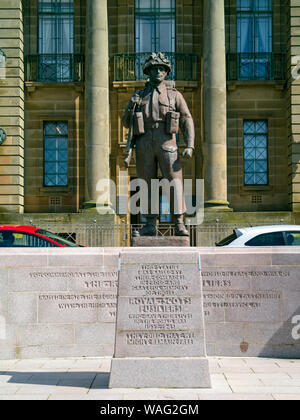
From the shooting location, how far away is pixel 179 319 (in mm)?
7707

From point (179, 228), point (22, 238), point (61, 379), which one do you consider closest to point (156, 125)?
point (179, 228)

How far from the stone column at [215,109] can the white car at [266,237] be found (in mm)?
10125

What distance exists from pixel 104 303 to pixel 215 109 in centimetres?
1518

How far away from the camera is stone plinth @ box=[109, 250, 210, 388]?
7.54 meters

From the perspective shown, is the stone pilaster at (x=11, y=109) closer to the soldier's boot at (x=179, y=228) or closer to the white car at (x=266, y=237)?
the white car at (x=266, y=237)

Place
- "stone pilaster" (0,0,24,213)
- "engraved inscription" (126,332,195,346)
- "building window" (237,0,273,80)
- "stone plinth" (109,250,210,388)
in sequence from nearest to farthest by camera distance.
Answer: "stone plinth" (109,250,210,388)
"engraved inscription" (126,332,195,346)
"stone pilaster" (0,0,24,213)
"building window" (237,0,273,80)

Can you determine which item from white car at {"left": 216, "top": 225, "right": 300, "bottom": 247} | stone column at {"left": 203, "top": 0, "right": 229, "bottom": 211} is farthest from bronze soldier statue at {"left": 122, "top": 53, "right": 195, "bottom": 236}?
stone column at {"left": 203, "top": 0, "right": 229, "bottom": 211}

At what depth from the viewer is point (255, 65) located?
26250 mm

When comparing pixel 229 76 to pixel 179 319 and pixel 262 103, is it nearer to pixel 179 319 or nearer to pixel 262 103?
pixel 262 103

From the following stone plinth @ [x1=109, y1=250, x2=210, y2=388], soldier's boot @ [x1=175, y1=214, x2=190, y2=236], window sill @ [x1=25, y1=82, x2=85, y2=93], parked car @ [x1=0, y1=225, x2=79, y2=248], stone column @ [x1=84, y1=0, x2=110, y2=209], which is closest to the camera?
stone plinth @ [x1=109, y1=250, x2=210, y2=388]

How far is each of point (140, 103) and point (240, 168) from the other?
16.3 metres

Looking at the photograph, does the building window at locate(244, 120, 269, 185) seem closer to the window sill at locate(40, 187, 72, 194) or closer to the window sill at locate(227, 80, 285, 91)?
the window sill at locate(227, 80, 285, 91)

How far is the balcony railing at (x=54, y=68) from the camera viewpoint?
2602cm

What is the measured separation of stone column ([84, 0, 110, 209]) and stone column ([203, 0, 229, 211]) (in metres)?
3.92
